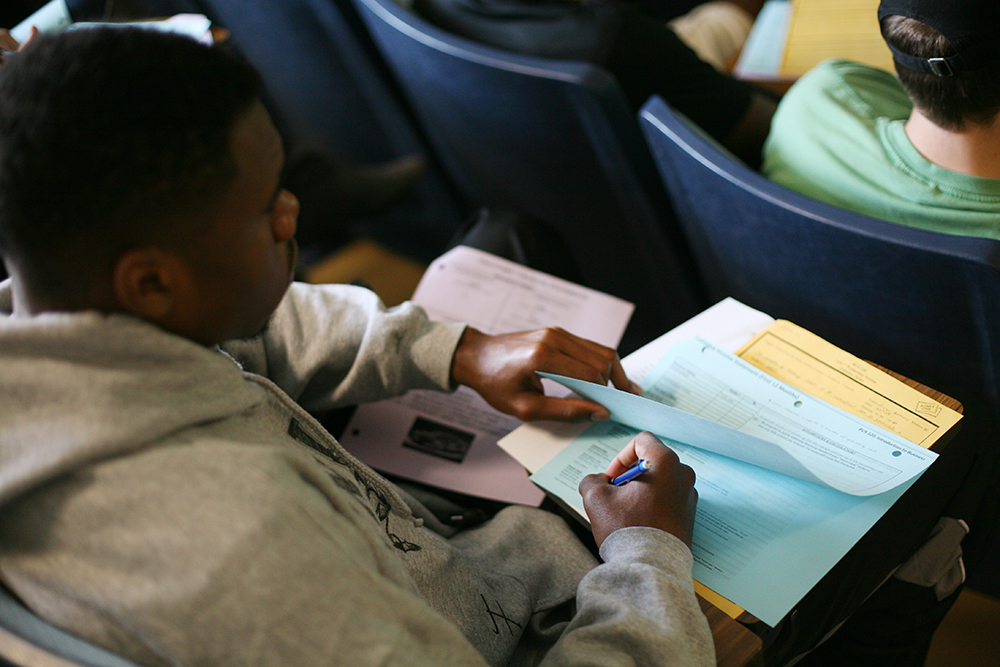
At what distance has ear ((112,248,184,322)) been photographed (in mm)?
452

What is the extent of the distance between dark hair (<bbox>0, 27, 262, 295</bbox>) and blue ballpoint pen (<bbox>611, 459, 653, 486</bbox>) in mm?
439


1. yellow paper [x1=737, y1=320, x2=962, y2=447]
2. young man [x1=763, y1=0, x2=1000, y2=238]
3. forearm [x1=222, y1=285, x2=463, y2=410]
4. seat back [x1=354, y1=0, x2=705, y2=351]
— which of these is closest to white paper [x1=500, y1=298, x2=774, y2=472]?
yellow paper [x1=737, y1=320, x2=962, y2=447]

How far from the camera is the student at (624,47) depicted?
1.28m

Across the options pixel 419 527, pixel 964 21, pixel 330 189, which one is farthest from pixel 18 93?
pixel 330 189

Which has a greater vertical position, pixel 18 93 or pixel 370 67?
pixel 18 93

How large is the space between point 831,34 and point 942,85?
709 mm

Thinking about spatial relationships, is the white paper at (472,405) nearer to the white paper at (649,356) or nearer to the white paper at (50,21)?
the white paper at (649,356)

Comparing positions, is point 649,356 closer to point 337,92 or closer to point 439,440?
point 439,440

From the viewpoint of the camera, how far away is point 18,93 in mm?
441

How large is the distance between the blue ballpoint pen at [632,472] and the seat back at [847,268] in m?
0.35

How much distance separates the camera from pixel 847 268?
86 cm

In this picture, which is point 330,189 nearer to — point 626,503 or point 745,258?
point 745,258

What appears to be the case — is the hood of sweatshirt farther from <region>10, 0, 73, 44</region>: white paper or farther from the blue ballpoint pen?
<region>10, 0, 73, 44</region>: white paper

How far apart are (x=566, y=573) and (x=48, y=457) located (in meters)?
0.52
